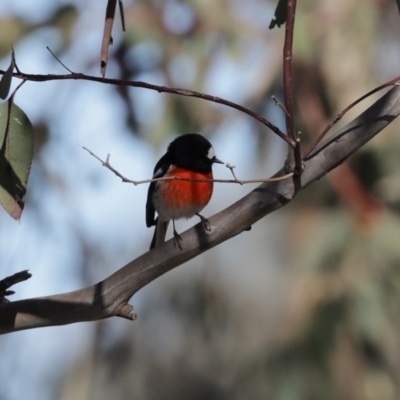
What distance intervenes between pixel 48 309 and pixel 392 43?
9.90 feet

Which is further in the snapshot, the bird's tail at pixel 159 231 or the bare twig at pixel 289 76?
the bird's tail at pixel 159 231

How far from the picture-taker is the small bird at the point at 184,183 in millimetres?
2750

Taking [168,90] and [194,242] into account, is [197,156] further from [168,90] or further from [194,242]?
[168,90]

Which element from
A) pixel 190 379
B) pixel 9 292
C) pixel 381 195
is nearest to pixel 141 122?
pixel 381 195

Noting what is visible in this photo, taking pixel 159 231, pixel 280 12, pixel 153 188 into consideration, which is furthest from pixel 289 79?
pixel 159 231

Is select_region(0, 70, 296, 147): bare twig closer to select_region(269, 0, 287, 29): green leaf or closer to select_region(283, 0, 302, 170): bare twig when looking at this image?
select_region(283, 0, 302, 170): bare twig

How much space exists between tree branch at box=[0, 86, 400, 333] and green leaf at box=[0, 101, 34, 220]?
272mm

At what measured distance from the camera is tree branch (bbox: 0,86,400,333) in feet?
5.31

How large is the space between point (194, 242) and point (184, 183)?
106 cm

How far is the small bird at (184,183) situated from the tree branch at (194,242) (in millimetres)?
1004

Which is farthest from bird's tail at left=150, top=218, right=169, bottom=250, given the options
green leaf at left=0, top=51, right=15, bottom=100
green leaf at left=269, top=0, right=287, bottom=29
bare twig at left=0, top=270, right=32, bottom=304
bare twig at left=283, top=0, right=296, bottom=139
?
bare twig at left=283, top=0, right=296, bottom=139

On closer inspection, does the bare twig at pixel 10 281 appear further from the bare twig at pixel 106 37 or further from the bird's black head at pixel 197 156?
the bird's black head at pixel 197 156

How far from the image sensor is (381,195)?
400 centimetres

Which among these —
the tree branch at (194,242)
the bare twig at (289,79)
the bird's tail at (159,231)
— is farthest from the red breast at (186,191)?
the bare twig at (289,79)
